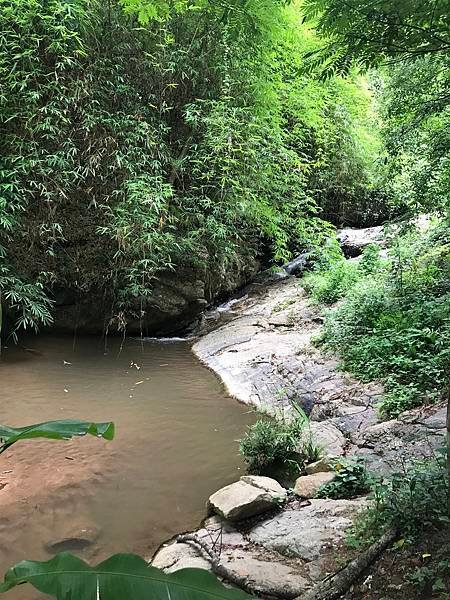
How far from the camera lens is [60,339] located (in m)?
8.62

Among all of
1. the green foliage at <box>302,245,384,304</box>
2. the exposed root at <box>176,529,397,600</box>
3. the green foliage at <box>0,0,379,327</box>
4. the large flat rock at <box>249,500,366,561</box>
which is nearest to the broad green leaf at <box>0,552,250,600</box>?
the exposed root at <box>176,529,397,600</box>

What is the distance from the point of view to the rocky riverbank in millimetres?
2994

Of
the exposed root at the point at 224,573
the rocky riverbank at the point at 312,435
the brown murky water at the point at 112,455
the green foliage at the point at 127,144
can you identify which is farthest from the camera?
the green foliage at the point at 127,144

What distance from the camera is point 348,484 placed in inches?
146

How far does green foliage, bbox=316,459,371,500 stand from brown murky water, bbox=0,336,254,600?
3.31ft

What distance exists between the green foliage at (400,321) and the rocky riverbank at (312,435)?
0.81 ft

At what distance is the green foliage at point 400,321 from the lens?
5129 millimetres

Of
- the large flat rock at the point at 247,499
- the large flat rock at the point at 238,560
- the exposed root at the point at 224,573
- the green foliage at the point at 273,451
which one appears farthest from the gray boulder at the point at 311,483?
the exposed root at the point at 224,573

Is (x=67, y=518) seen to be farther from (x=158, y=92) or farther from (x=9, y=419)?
(x=158, y=92)

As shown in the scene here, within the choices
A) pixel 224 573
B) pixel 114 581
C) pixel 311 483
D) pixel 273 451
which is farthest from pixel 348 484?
pixel 114 581

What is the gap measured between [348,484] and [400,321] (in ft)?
10.1

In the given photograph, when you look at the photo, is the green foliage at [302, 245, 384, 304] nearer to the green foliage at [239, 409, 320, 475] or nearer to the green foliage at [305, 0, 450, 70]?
the green foliage at [239, 409, 320, 475]

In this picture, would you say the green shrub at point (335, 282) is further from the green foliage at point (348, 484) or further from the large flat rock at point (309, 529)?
the large flat rock at point (309, 529)

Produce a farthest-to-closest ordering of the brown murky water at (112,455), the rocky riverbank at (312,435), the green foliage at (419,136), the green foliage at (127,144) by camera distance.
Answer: the green foliage at (127,144)
the green foliage at (419,136)
the brown murky water at (112,455)
the rocky riverbank at (312,435)
